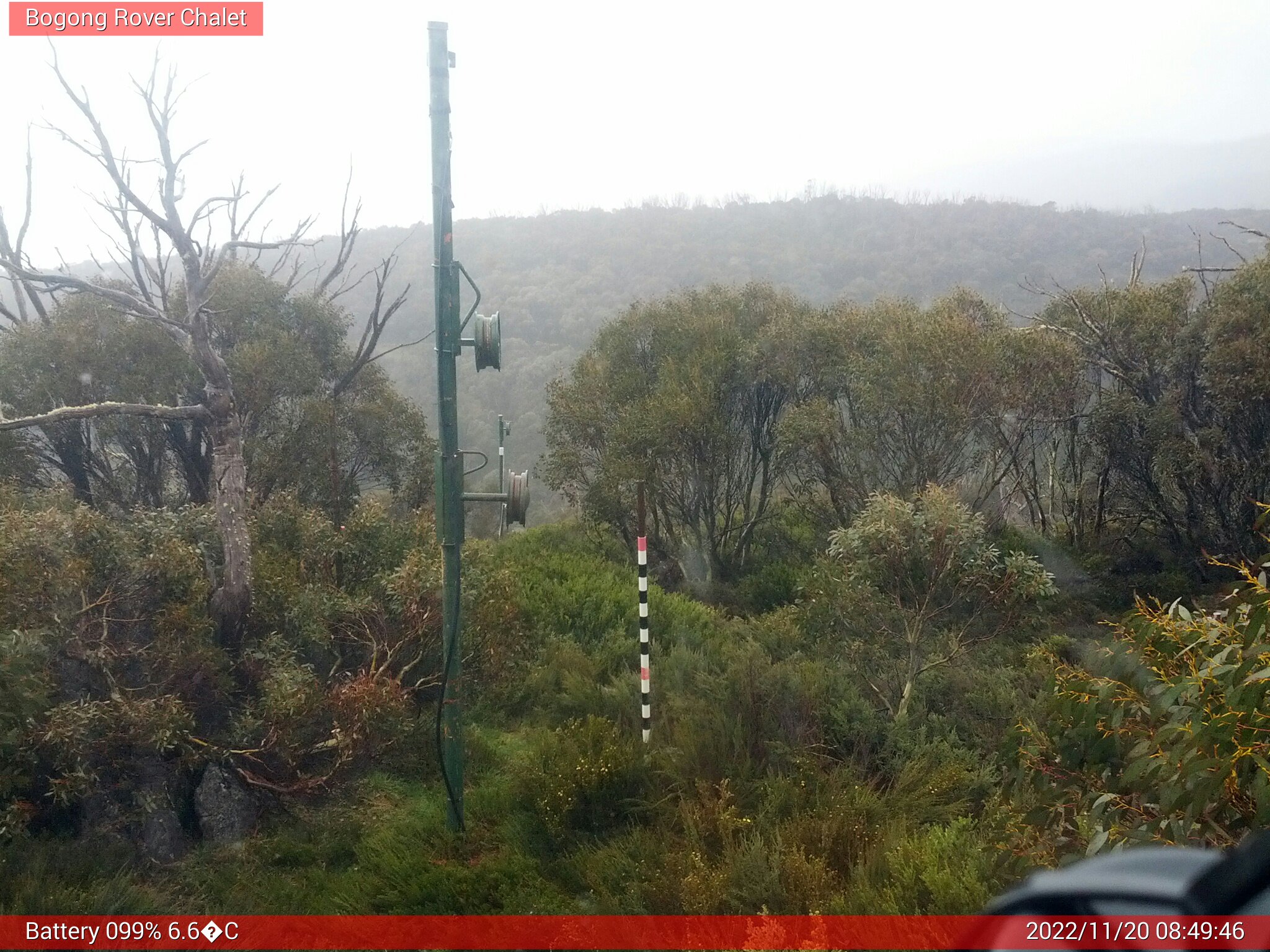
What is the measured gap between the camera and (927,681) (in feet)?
22.5

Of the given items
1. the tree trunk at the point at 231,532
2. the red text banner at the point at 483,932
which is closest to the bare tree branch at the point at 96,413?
the tree trunk at the point at 231,532

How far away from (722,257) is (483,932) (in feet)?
130

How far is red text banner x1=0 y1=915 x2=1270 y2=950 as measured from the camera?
3312 millimetres

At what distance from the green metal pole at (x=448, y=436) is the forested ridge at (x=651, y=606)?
55 centimetres

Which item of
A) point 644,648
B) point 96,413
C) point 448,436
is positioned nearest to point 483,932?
point 644,648

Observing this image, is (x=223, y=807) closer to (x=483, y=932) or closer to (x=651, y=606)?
(x=483, y=932)

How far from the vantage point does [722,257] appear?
41094 millimetres

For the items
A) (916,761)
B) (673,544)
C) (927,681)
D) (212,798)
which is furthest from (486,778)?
(673,544)

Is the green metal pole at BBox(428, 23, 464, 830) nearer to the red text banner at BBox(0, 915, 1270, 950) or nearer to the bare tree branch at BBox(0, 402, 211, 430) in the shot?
the red text banner at BBox(0, 915, 1270, 950)

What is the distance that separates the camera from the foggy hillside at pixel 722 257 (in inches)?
958

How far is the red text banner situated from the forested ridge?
5.2 inches

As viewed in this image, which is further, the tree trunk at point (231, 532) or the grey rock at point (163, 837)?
the tree trunk at point (231, 532)

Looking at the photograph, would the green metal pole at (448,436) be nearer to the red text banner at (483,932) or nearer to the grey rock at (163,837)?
the red text banner at (483,932)

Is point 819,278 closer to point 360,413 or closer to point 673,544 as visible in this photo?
point 673,544
